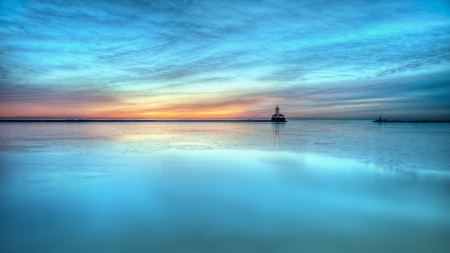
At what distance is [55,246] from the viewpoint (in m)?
2.98

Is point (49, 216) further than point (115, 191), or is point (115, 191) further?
point (115, 191)

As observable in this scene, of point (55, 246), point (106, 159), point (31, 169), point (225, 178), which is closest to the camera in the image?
point (55, 246)

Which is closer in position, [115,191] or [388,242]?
[388,242]

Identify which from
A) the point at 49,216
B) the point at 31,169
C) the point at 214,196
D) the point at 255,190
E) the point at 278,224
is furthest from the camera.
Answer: the point at 31,169

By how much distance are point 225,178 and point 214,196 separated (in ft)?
5.06

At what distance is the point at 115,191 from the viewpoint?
513cm

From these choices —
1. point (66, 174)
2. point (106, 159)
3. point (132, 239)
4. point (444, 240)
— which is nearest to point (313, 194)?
point (444, 240)

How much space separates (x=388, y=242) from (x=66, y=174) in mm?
6875

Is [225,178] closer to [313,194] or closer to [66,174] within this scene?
[313,194]

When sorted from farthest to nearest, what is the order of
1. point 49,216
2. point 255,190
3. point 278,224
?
1. point 255,190
2. point 49,216
3. point 278,224

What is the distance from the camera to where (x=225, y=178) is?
6.41 meters

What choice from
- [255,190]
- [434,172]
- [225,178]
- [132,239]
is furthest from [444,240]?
[434,172]

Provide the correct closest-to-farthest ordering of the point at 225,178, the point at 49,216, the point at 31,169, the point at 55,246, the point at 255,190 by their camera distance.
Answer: the point at 55,246
the point at 49,216
the point at 255,190
the point at 225,178
the point at 31,169

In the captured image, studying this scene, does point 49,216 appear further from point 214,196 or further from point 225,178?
point 225,178
